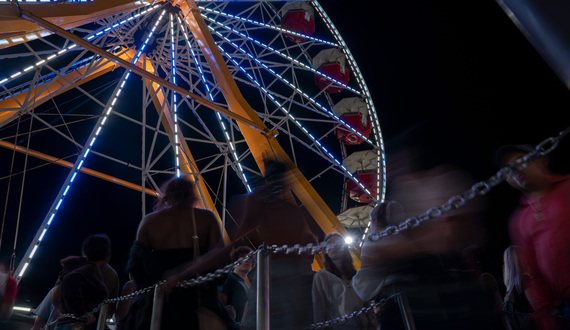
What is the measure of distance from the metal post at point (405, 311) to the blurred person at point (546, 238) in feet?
2.09

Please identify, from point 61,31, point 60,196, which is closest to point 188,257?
point 61,31

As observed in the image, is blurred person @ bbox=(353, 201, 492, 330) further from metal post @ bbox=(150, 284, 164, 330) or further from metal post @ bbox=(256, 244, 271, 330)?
metal post @ bbox=(150, 284, 164, 330)

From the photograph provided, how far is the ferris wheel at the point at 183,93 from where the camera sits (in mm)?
6355

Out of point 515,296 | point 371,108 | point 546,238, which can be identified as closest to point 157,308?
point 546,238

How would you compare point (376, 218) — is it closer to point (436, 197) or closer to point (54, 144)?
point (436, 197)

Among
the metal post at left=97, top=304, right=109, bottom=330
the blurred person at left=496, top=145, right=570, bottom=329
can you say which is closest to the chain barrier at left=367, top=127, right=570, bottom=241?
the blurred person at left=496, top=145, right=570, bottom=329

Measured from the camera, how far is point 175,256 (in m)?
2.39

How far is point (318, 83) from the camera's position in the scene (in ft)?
36.8

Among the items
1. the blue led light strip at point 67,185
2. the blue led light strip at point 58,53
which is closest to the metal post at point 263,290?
the blue led light strip at point 67,185

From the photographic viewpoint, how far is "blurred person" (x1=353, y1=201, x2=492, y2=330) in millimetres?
2119

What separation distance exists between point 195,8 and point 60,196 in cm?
465

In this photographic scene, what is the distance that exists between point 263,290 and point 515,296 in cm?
253

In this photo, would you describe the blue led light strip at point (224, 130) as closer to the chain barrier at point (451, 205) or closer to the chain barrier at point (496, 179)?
the chain barrier at point (451, 205)

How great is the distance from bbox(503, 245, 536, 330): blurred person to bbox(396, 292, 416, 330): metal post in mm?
1505
